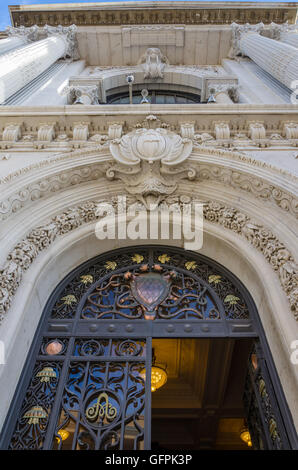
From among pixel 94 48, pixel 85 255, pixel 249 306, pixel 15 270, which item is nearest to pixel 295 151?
pixel 249 306

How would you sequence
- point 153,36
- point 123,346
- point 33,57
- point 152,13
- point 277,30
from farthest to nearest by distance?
point 152,13 < point 153,36 < point 277,30 < point 33,57 < point 123,346

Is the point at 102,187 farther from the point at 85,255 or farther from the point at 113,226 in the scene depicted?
the point at 85,255

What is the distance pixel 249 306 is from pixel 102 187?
3.31 metres

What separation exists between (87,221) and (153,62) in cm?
1033

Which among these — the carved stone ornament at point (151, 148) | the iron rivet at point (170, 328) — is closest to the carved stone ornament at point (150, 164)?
the carved stone ornament at point (151, 148)

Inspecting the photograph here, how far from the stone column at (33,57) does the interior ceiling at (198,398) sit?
7.28 metres

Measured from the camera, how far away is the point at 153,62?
1416 cm

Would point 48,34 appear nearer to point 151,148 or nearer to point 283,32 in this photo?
point 283,32

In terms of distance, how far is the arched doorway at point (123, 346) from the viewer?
4.12 m

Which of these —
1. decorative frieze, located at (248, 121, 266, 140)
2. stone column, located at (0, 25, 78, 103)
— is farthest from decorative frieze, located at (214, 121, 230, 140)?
stone column, located at (0, 25, 78, 103)

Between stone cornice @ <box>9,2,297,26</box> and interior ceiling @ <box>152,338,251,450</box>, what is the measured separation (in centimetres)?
1402

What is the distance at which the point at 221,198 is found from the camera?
20.8 feet

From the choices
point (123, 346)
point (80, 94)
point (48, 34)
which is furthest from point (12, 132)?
point (48, 34)

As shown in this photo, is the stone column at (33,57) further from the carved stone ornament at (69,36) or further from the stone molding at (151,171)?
the stone molding at (151,171)
